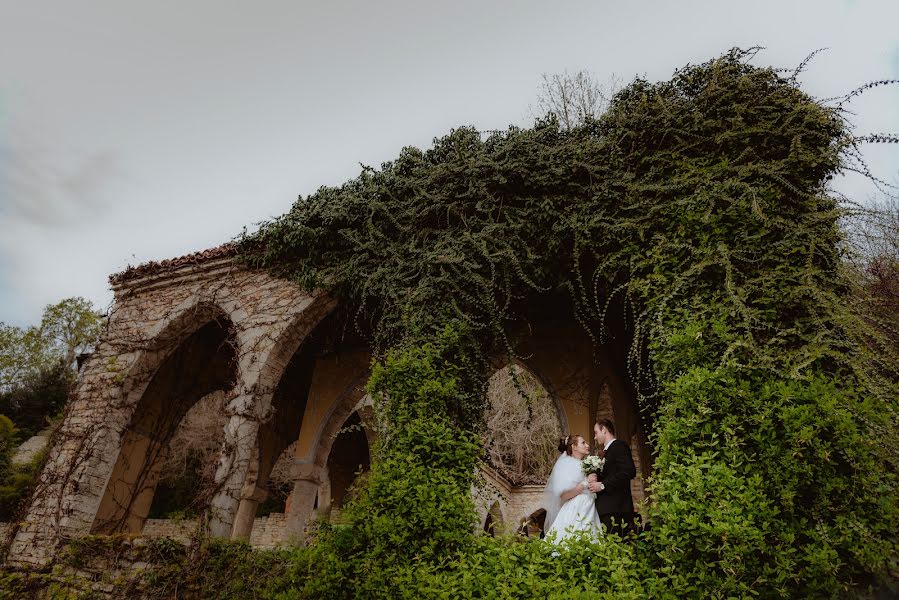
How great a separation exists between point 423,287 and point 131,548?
14.6 feet

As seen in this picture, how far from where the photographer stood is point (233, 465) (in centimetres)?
662

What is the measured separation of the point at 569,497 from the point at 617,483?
0.59 meters

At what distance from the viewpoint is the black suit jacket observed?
4.58m

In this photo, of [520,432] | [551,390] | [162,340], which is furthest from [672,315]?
[520,432]

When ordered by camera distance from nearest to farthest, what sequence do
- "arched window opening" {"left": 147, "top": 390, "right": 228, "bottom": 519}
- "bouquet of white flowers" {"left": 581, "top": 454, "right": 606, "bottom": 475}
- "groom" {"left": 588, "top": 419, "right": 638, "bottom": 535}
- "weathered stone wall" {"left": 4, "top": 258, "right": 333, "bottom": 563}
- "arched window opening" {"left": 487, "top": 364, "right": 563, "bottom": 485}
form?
"groom" {"left": 588, "top": 419, "right": 638, "bottom": 535} < "bouquet of white flowers" {"left": 581, "top": 454, "right": 606, "bottom": 475} < "weathered stone wall" {"left": 4, "top": 258, "right": 333, "bottom": 563} < "arched window opening" {"left": 147, "top": 390, "right": 228, "bottom": 519} < "arched window opening" {"left": 487, "top": 364, "right": 563, "bottom": 485}

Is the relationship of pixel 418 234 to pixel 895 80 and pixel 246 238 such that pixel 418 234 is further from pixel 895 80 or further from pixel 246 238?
pixel 895 80

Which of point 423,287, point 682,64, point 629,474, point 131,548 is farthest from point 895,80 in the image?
point 131,548

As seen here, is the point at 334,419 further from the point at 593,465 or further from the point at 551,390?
the point at 593,465

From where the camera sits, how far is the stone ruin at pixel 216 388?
23.9 ft

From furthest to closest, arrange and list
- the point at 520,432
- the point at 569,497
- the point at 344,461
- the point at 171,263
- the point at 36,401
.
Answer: the point at 36,401, the point at 520,432, the point at 344,461, the point at 171,263, the point at 569,497

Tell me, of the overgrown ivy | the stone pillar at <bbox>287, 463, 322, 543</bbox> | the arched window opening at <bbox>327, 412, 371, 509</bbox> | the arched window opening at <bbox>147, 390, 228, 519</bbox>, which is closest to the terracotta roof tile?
the overgrown ivy

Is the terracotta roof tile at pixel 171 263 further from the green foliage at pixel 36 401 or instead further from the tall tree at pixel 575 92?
the green foliage at pixel 36 401

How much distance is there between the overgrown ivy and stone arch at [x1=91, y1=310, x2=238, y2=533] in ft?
9.00

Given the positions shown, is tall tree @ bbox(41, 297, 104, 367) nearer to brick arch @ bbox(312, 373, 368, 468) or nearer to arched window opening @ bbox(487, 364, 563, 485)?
arched window opening @ bbox(487, 364, 563, 485)
